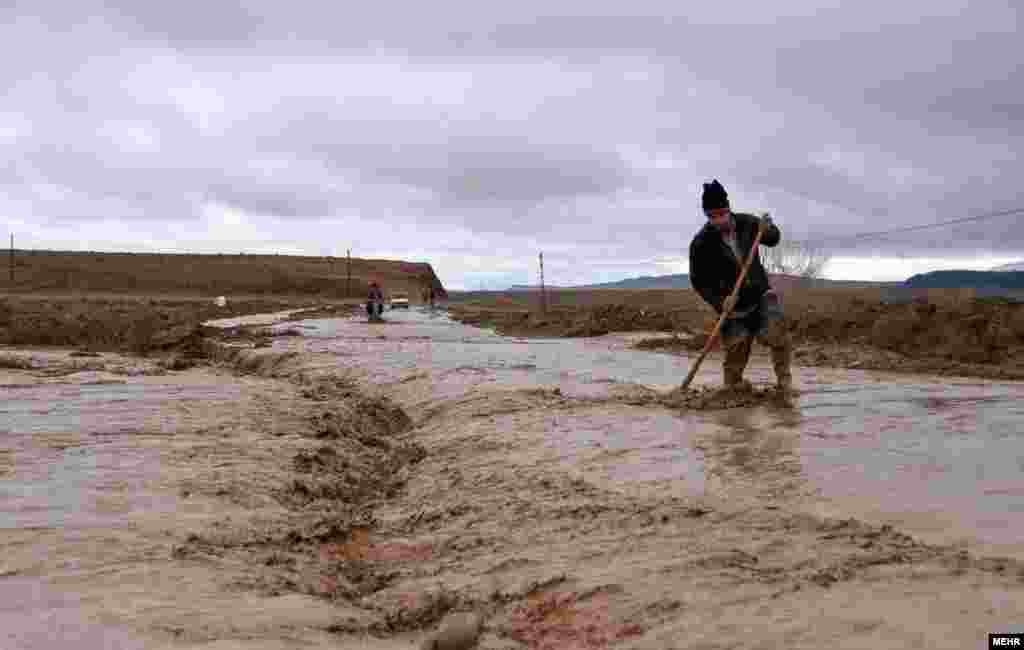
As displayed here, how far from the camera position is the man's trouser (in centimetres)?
792

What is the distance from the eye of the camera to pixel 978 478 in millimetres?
4773

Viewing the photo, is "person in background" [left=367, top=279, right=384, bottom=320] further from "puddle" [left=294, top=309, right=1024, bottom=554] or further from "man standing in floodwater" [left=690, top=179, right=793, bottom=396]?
"man standing in floodwater" [left=690, top=179, right=793, bottom=396]

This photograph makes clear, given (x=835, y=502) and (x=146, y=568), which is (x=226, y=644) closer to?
(x=146, y=568)

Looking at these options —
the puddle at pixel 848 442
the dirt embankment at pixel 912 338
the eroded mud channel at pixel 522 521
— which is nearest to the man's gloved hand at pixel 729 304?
the eroded mud channel at pixel 522 521

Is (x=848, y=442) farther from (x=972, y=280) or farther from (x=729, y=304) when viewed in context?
(x=972, y=280)

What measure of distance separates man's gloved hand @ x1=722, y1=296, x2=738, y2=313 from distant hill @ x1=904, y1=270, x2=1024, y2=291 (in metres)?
24.7

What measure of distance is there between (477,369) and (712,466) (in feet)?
22.2

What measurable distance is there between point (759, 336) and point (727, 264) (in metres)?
0.66

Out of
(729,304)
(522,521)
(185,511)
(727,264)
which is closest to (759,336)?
(729,304)

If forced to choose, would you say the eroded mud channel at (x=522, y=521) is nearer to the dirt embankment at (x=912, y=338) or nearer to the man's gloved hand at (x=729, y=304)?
the man's gloved hand at (x=729, y=304)

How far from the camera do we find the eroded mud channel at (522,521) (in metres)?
3.10

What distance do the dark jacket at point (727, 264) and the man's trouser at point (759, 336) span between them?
10 cm

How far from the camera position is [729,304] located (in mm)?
7824

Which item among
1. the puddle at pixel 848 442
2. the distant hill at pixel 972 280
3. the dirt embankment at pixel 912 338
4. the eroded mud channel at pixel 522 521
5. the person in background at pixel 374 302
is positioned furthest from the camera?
the distant hill at pixel 972 280
